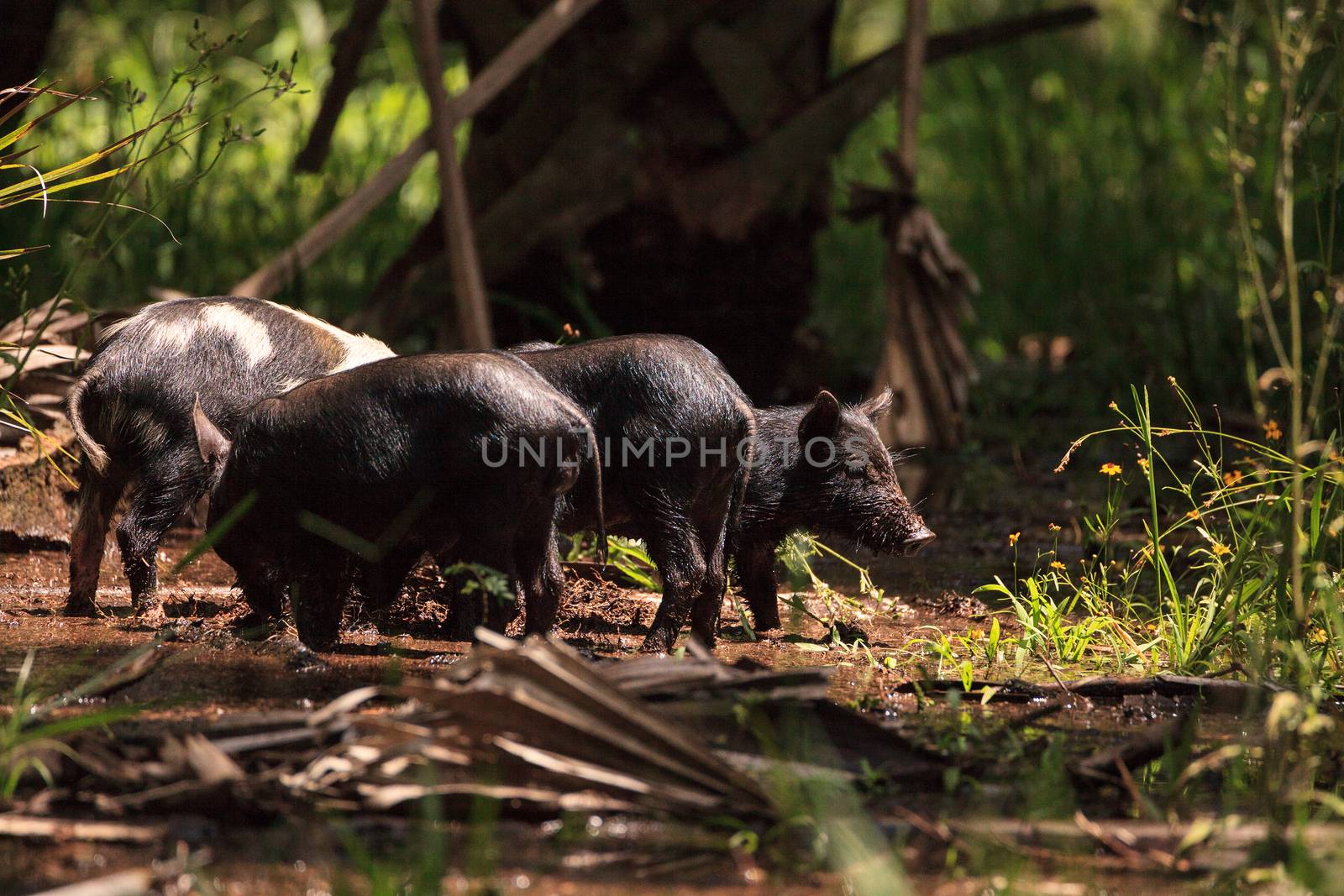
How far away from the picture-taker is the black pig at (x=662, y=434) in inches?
168

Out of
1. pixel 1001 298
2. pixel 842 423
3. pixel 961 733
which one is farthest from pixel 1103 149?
pixel 961 733

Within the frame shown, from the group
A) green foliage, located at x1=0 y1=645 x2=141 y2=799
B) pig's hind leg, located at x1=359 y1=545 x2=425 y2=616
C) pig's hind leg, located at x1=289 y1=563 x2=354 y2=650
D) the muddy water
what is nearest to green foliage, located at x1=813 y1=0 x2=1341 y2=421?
the muddy water

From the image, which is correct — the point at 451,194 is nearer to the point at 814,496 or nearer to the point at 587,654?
the point at 814,496

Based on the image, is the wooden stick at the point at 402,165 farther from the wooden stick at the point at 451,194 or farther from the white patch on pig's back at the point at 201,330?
the white patch on pig's back at the point at 201,330

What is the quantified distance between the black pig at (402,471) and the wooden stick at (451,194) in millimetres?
2175

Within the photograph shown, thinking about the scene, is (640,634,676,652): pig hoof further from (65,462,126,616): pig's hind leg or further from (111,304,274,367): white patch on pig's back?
(65,462,126,616): pig's hind leg

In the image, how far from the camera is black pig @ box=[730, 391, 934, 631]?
16.1ft

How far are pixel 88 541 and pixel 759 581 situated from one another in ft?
6.67

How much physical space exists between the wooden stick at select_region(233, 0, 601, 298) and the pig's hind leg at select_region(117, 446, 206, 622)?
1.79 meters

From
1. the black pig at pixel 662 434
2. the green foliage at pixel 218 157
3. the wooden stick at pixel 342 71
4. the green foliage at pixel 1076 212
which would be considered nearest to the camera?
the black pig at pixel 662 434

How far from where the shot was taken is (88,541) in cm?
462

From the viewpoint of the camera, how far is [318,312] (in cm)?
780

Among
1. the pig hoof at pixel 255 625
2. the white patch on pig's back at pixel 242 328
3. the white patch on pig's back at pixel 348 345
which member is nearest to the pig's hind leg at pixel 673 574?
the pig hoof at pixel 255 625

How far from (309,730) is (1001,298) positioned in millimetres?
7365
